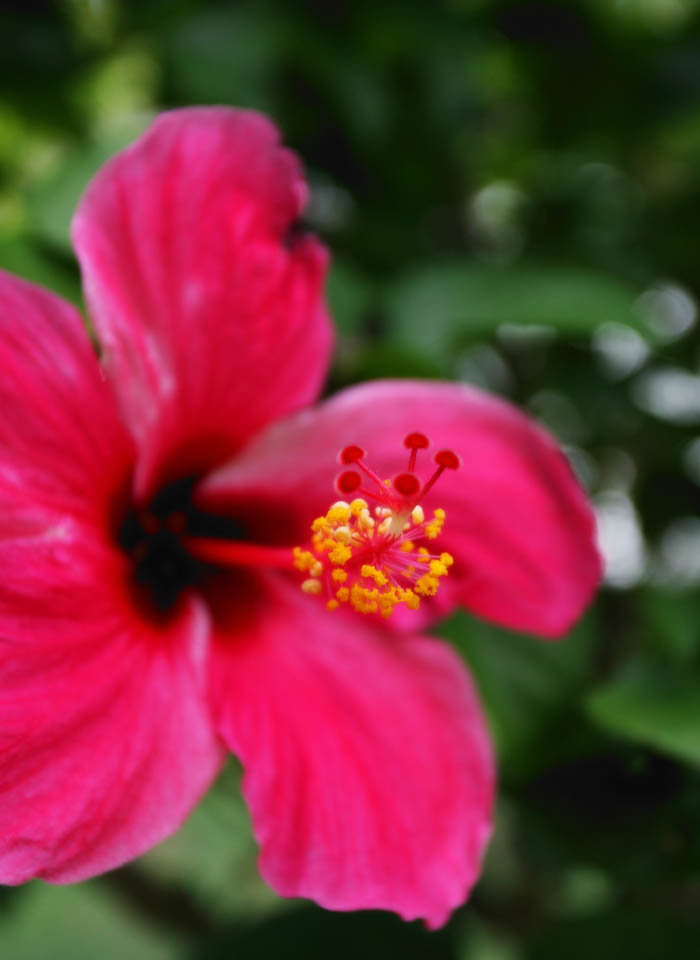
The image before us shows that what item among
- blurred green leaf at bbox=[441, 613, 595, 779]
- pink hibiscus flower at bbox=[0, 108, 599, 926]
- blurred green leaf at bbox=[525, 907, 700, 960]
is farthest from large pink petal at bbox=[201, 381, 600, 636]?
blurred green leaf at bbox=[525, 907, 700, 960]

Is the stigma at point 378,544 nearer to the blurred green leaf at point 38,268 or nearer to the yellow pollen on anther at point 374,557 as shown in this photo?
the yellow pollen on anther at point 374,557

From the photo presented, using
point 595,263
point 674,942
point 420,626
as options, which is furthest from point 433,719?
point 595,263

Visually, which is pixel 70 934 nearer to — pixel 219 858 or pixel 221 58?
pixel 219 858

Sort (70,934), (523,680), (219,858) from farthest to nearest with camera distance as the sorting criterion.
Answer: (70,934), (219,858), (523,680)

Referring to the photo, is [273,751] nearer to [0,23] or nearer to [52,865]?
[52,865]

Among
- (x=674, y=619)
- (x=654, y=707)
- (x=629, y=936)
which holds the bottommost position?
(x=629, y=936)

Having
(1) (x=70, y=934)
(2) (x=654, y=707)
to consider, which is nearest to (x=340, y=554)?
(2) (x=654, y=707)

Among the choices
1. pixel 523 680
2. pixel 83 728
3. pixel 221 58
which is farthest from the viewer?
pixel 221 58
